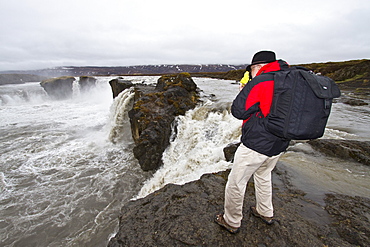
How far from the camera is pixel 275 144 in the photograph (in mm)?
2301

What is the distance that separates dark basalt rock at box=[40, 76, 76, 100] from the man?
147ft

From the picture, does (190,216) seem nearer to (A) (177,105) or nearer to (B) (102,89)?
(A) (177,105)

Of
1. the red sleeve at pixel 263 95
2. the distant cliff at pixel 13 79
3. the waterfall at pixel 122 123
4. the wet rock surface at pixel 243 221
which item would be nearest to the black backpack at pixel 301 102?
the red sleeve at pixel 263 95

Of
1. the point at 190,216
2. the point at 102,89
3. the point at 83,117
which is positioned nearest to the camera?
the point at 190,216

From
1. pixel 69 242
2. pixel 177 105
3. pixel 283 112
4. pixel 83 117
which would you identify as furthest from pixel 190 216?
pixel 83 117

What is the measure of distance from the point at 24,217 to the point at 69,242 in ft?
8.71

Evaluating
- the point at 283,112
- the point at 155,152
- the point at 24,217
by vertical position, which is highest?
the point at 283,112

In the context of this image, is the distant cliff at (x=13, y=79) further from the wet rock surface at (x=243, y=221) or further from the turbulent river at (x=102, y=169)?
the wet rock surface at (x=243, y=221)

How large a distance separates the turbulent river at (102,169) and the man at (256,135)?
8.81 feet

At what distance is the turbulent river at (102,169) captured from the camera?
562 cm

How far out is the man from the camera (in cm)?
216

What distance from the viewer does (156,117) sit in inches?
419

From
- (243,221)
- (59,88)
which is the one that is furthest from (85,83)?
(243,221)

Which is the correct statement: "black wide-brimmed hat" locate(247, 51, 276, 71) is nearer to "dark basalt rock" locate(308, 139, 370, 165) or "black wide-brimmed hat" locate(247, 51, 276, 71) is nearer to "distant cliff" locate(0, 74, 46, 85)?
"dark basalt rock" locate(308, 139, 370, 165)
